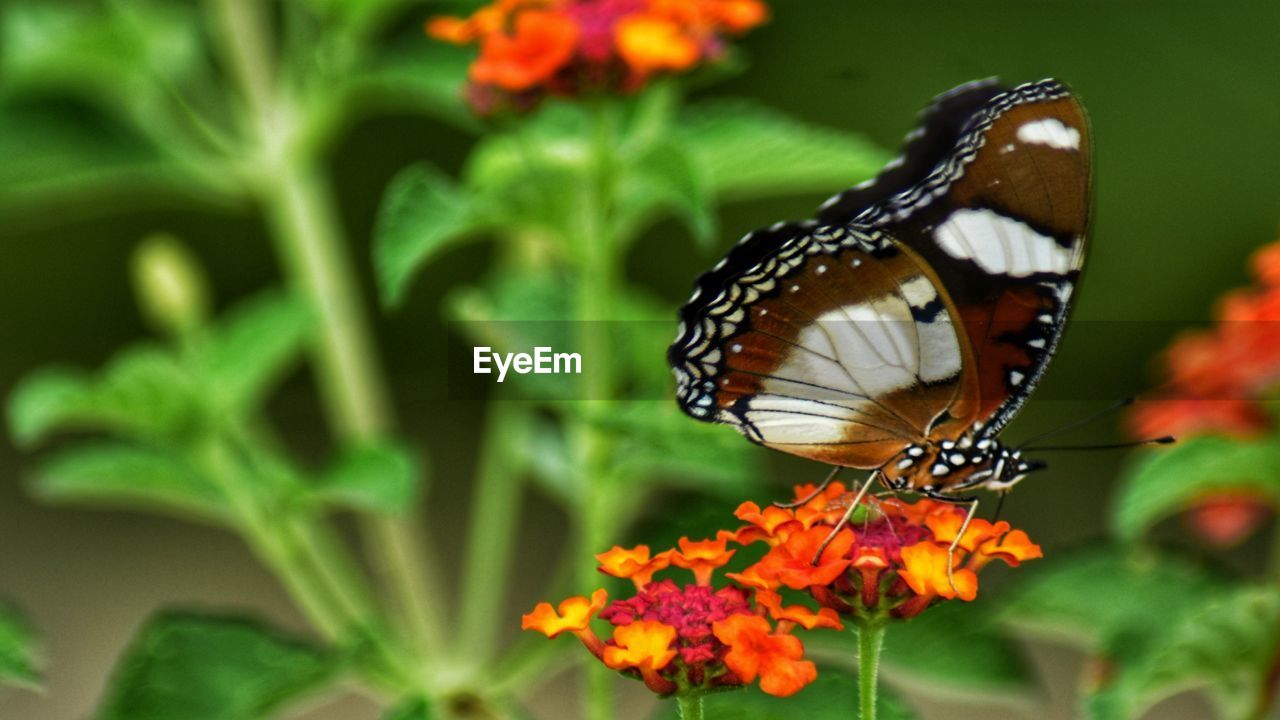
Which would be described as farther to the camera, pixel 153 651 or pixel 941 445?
pixel 153 651

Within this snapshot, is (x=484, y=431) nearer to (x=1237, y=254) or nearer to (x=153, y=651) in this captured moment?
(x=1237, y=254)

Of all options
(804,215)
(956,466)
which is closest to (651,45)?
(956,466)

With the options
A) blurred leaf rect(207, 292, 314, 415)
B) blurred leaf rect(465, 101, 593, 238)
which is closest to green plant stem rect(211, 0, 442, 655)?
blurred leaf rect(207, 292, 314, 415)

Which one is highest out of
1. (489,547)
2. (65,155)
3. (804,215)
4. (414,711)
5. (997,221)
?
(997,221)

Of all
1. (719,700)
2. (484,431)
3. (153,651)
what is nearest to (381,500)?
(153,651)

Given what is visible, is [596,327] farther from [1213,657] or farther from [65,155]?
A: [65,155]
